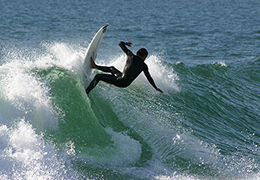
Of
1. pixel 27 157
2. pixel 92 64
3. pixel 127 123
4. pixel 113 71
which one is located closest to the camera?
pixel 27 157

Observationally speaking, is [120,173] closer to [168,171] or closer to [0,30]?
[168,171]

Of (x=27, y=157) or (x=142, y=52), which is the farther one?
(x=142, y=52)

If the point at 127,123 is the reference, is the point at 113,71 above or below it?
above

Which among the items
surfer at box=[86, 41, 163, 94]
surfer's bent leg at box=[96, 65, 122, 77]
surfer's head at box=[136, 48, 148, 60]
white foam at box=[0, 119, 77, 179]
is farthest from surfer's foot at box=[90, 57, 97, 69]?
white foam at box=[0, 119, 77, 179]

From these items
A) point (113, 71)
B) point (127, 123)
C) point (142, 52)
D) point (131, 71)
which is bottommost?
point (127, 123)

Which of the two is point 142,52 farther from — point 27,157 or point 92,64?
point 27,157

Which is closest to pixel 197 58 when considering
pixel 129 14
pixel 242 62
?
pixel 242 62

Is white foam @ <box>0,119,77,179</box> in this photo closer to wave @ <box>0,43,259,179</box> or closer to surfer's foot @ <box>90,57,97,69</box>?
wave @ <box>0,43,259,179</box>

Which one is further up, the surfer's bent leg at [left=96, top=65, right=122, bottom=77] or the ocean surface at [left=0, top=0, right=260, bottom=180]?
the surfer's bent leg at [left=96, top=65, right=122, bottom=77]

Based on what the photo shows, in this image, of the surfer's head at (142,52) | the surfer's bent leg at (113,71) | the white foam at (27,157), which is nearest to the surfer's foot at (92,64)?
the surfer's bent leg at (113,71)

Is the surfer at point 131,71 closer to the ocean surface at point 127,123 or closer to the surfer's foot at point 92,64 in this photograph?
the surfer's foot at point 92,64

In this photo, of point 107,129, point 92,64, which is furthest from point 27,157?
point 92,64

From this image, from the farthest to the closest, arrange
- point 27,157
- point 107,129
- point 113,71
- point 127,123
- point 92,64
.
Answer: point 92,64, point 113,71, point 127,123, point 107,129, point 27,157

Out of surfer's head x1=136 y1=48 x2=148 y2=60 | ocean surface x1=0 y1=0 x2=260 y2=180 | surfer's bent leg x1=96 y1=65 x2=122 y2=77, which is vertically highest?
surfer's head x1=136 y1=48 x2=148 y2=60
